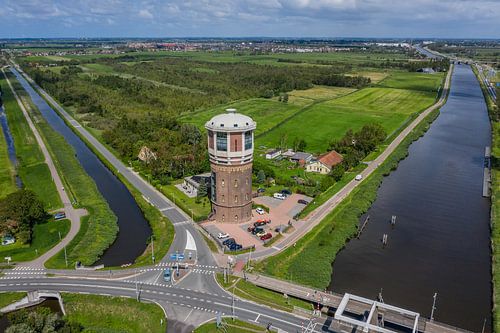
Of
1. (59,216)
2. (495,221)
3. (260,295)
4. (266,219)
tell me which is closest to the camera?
(260,295)

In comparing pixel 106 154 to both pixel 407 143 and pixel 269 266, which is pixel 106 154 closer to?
pixel 269 266

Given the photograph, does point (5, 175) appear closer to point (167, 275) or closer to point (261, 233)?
point (167, 275)

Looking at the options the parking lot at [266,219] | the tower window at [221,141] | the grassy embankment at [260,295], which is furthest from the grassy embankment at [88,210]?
the tower window at [221,141]

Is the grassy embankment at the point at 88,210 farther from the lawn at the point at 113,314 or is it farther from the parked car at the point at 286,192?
the parked car at the point at 286,192

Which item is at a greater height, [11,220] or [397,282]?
[11,220]

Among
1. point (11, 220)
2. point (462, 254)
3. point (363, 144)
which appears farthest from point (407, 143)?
point (11, 220)

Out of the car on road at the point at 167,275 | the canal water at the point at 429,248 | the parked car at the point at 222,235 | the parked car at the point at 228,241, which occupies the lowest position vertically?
the canal water at the point at 429,248

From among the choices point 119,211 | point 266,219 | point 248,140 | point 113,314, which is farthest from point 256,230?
point 119,211
